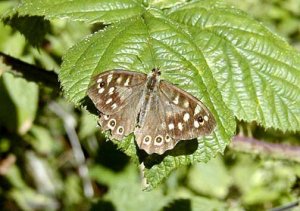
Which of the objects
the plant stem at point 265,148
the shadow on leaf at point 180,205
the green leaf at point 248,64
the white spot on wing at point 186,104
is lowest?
the shadow on leaf at point 180,205

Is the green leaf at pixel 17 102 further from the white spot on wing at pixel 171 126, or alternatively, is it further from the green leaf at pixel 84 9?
the white spot on wing at pixel 171 126

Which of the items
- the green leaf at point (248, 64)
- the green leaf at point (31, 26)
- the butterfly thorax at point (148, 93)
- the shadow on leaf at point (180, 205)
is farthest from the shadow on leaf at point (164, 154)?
the shadow on leaf at point (180, 205)

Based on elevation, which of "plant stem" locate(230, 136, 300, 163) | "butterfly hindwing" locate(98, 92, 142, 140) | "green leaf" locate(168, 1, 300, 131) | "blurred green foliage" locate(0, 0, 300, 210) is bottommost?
"blurred green foliage" locate(0, 0, 300, 210)

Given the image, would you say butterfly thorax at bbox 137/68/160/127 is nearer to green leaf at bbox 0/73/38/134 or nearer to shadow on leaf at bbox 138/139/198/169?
shadow on leaf at bbox 138/139/198/169

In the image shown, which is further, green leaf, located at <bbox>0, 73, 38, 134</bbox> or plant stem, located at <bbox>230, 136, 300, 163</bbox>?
green leaf, located at <bbox>0, 73, 38, 134</bbox>

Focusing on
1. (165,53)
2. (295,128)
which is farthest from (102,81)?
(295,128)

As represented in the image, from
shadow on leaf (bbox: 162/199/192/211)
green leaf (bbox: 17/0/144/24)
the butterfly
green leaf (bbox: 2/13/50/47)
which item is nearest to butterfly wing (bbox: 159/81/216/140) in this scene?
the butterfly

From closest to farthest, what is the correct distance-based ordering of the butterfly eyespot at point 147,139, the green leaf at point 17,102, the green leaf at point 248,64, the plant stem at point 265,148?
the butterfly eyespot at point 147,139 → the green leaf at point 248,64 → the plant stem at point 265,148 → the green leaf at point 17,102
